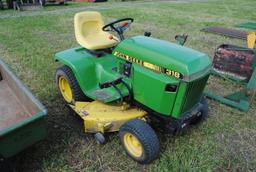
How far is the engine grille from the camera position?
2248mm

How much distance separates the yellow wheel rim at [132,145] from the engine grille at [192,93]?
54 centimetres

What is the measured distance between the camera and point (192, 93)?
91.6 inches

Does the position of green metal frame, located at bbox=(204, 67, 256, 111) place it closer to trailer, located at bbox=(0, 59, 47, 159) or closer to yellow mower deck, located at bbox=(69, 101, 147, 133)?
yellow mower deck, located at bbox=(69, 101, 147, 133)

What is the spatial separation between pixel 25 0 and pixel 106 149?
1235 centimetres

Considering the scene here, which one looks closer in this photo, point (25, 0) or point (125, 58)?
point (125, 58)

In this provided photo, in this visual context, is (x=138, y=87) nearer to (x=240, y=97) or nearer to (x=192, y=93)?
(x=192, y=93)

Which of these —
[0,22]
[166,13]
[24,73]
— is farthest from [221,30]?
[0,22]

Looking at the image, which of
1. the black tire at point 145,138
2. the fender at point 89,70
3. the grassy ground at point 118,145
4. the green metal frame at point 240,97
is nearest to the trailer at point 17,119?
the grassy ground at point 118,145

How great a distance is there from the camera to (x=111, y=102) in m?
2.69

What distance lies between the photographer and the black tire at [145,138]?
2.24 m

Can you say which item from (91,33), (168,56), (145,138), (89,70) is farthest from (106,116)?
(91,33)

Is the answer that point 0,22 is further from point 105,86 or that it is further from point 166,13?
point 105,86

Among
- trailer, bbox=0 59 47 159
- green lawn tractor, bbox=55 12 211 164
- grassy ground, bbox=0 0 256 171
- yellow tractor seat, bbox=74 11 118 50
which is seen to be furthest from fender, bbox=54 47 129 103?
trailer, bbox=0 59 47 159

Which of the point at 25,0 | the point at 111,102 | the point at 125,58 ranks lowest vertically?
the point at 25,0
